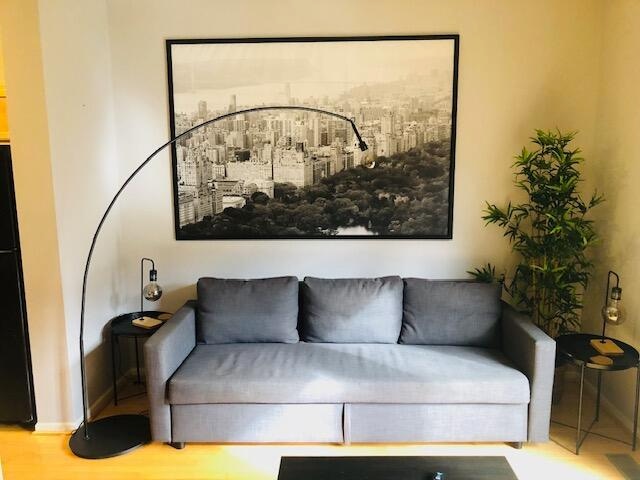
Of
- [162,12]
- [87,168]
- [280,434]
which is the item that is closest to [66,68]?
[87,168]

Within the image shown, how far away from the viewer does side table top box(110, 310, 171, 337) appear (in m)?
3.03

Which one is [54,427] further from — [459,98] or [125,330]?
[459,98]

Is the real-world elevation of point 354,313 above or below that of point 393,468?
above

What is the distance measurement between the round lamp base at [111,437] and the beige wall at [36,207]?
171 millimetres

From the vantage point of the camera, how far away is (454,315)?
3090mm

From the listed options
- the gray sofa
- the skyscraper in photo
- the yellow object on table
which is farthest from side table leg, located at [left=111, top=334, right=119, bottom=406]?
the yellow object on table

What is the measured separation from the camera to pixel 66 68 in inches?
111

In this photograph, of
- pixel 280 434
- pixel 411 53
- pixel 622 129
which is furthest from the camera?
pixel 411 53

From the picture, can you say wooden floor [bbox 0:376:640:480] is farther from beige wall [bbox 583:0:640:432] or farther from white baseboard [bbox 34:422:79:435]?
beige wall [bbox 583:0:640:432]

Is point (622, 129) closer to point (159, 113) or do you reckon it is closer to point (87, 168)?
point (159, 113)

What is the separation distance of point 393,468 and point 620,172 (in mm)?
2243

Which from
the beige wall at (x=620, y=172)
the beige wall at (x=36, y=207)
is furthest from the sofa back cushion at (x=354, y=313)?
the beige wall at (x=36, y=207)

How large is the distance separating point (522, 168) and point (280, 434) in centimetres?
227

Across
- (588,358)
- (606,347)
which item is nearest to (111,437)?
(588,358)
